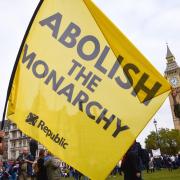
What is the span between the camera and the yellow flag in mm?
4863

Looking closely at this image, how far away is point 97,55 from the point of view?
5.24 metres

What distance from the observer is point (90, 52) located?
208 inches

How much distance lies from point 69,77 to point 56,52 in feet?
1.49

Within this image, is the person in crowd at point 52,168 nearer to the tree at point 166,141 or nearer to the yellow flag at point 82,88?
the yellow flag at point 82,88

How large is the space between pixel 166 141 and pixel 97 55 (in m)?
110

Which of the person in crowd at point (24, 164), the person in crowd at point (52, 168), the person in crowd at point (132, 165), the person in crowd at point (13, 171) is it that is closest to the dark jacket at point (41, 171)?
the person in crowd at point (52, 168)

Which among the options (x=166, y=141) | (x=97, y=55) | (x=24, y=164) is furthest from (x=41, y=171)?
(x=166, y=141)

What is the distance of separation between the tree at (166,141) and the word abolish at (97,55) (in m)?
107

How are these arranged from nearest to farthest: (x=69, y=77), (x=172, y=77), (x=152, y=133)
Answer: (x=69, y=77), (x=152, y=133), (x=172, y=77)

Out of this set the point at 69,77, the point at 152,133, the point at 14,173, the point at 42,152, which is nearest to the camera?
the point at 69,77

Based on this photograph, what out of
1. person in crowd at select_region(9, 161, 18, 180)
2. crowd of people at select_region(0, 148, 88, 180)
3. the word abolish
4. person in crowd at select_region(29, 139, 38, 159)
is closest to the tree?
person in crowd at select_region(9, 161, 18, 180)

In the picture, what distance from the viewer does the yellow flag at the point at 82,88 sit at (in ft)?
16.0

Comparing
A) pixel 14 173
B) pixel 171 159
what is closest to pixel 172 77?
pixel 171 159

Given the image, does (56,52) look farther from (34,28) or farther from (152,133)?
(152,133)
